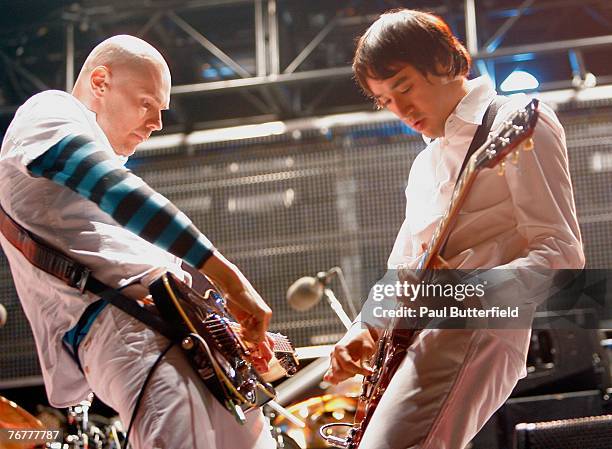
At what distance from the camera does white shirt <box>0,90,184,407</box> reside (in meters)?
2.11

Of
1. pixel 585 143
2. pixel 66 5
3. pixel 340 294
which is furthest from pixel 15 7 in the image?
pixel 585 143

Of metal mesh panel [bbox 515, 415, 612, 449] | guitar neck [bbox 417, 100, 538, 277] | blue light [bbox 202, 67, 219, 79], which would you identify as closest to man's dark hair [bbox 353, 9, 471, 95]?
guitar neck [bbox 417, 100, 538, 277]

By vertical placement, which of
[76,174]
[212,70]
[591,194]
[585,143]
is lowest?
[76,174]

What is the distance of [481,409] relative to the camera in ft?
7.48

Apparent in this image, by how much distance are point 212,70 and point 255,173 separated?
123 centimetres

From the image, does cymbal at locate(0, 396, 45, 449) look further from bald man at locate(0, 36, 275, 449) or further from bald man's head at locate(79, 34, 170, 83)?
bald man's head at locate(79, 34, 170, 83)

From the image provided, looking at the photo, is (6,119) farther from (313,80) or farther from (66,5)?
(313,80)

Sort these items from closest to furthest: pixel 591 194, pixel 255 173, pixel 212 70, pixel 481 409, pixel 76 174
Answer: pixel 76 174, pixel 481 409, pixel 591 194, pixel 255 173, pixel 212 70

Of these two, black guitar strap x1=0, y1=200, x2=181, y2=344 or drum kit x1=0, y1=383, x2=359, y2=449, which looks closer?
black guitar strap x1=0, y1=200, x2=181, y2=344

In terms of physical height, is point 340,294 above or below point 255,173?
below

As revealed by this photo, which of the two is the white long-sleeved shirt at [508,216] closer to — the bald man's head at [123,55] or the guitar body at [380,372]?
the guitar body at [380,372]

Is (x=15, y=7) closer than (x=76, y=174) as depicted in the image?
No

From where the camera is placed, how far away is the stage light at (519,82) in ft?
19.5

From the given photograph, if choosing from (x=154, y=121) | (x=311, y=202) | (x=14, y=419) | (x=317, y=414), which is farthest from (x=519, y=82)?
(x=154, y=121)
